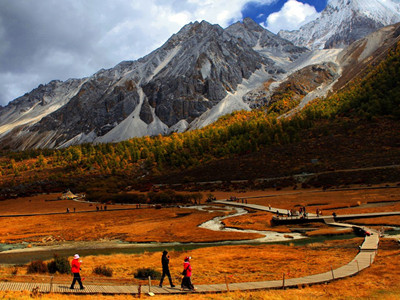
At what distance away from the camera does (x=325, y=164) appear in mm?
93812

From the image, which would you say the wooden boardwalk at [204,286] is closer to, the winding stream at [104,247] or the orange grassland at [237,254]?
the orange grassland at [237,254]

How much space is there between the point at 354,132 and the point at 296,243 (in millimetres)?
100096

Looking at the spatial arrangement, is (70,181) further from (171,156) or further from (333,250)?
(333,250)

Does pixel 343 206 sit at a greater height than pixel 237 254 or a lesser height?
greater

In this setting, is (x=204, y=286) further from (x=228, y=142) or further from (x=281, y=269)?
(x=228, y=142)

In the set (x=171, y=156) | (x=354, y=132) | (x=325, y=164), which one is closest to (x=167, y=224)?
(x=325, y=164)

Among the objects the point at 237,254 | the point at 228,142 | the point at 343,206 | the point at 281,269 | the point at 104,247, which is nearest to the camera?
the point at 281,269

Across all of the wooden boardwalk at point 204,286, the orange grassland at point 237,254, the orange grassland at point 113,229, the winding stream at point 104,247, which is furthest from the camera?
the orange grassland at point 113,229

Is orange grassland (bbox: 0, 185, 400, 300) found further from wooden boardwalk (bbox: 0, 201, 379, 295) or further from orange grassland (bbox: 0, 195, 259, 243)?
wooden boardwalk (bbox: 0, 201, 379, 295)

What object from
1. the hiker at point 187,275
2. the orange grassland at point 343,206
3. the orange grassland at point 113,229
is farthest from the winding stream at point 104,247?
the hiker at point 187,275

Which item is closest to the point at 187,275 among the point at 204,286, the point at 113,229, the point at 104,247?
the point at 204,286

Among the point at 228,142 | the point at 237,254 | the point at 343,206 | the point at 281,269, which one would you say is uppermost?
the point at 228,142

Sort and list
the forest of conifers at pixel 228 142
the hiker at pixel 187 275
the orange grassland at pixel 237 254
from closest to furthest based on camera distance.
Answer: the orange grassland at pixel 237 254, the hiker at pixel 187 275, the forest of conifers at pixel 228 142

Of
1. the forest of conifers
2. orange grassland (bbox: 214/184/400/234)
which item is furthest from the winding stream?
the forest of conifers
